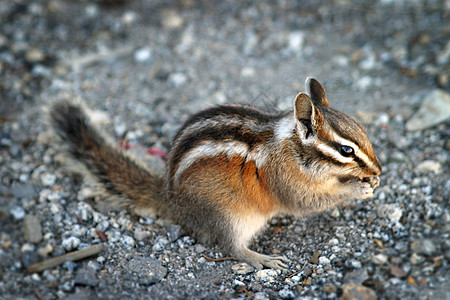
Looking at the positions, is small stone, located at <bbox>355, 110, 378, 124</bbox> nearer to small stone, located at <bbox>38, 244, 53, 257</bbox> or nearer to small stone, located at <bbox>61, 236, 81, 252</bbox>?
small stone, located at <bbox>61, 236, 81, 252</bbox>

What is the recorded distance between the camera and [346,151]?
340cm

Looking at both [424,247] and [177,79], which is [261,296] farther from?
[177,79]

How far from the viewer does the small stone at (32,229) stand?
3746 millimetres

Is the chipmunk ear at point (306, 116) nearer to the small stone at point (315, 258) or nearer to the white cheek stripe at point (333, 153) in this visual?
the white cheek stripe at point (333, 153)

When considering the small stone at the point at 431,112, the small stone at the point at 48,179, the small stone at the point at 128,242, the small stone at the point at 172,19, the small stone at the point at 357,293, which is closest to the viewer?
the small stone at the point at 357,293

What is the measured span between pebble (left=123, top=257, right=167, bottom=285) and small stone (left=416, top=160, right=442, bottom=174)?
8.62 feet

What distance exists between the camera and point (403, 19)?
6160mm

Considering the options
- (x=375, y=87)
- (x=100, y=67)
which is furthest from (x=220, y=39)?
(x=375, y=87)

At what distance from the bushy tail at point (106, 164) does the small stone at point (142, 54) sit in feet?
6.78

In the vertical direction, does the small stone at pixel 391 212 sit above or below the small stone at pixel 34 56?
below

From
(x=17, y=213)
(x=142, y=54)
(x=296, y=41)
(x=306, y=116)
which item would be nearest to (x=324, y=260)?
(x=306, y=116)

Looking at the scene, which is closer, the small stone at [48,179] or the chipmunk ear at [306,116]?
the chipmunk ear at [306,116]

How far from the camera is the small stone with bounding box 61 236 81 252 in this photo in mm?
3730

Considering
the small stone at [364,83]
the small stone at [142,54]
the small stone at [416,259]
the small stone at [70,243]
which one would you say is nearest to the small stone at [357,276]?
the small stone at [416,259]
